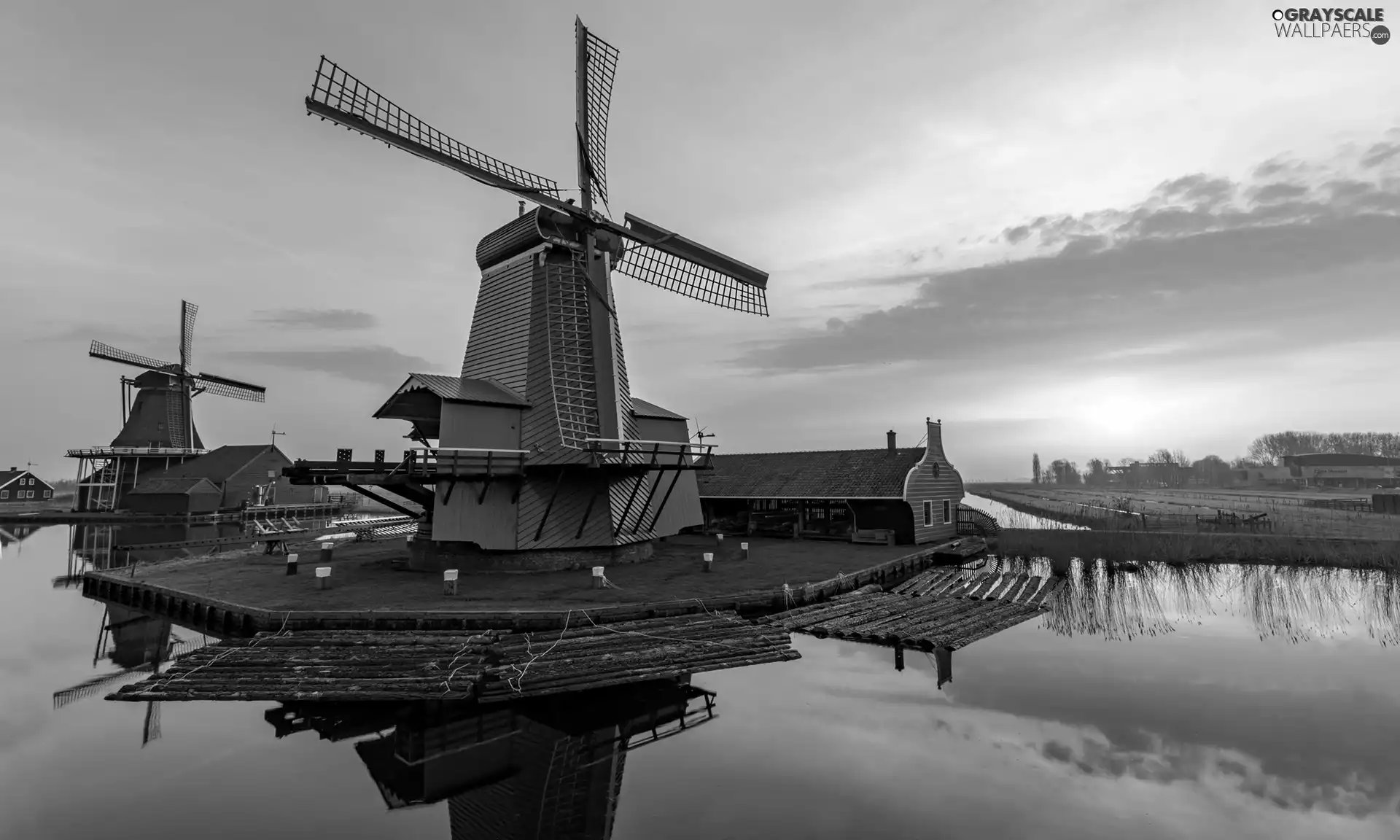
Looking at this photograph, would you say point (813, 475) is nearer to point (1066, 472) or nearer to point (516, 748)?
point (516, 748)

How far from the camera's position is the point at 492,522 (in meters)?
16.8

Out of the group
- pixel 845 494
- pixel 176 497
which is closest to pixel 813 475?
pixel 845 494

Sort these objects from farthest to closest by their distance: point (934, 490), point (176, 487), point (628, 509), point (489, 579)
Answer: point (176, 487) < point (934, 490) < point (628, 509) < point (489, 579)

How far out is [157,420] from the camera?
48.1m

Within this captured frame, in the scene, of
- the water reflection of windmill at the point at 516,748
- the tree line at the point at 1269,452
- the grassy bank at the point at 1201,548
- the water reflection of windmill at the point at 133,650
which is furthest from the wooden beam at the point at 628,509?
the tree line at the point at 1269,452

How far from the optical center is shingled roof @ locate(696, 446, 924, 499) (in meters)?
24.3

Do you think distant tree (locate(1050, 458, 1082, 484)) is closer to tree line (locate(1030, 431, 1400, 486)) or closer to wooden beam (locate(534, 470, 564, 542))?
tree line (locate(1030, 431, 1400, 486))

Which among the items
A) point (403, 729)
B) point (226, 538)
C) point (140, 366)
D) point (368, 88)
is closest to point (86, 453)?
point (140, 366)

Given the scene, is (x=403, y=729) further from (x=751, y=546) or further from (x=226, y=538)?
(x=226, y=538)

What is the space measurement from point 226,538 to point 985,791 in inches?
1306

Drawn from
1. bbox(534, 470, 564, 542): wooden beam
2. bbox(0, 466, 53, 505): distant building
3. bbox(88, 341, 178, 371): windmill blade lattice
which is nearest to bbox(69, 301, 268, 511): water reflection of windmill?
bbox(88, 341, 178, 371): windmill blade lattice

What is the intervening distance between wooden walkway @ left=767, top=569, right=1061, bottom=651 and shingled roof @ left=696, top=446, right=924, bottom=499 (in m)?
6.49

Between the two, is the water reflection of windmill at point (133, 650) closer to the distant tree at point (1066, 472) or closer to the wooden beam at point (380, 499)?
the wooden beam at point (380, 499)

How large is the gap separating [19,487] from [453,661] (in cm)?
8293
